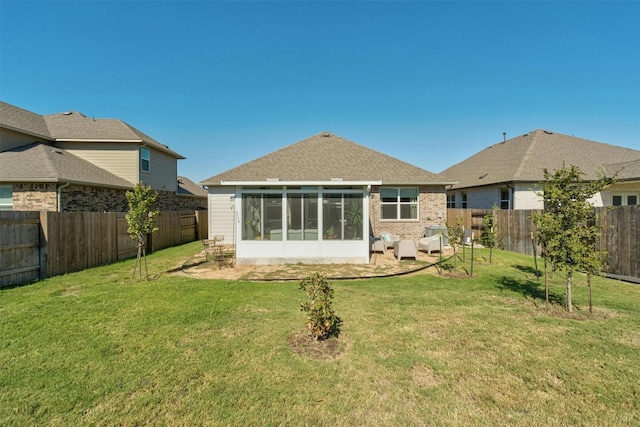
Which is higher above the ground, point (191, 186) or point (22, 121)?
point (22, 121)

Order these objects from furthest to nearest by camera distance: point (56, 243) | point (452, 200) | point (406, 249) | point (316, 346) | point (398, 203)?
1. point (452, 200)
2. point (398, 203)
3. point (406, 249)
4. point (56, 243)
5. point (316, 346)

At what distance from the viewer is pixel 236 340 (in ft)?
14.1

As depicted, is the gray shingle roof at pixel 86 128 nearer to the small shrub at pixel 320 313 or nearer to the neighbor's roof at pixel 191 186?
the neighbor's roof at pixel 191 186

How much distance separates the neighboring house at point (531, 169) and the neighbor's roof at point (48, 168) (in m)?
19.5

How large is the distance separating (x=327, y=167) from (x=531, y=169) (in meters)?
11.5

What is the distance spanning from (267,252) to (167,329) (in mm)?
5458

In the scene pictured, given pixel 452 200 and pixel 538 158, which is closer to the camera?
pixel 538 158

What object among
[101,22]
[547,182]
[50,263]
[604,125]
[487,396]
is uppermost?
[101,22]

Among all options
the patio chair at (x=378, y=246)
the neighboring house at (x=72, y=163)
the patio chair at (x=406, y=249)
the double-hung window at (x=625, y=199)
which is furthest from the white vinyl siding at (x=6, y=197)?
the double-hung window at (x=625, y=199)

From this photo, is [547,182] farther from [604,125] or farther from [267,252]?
[604,125]

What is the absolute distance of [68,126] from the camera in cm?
1606

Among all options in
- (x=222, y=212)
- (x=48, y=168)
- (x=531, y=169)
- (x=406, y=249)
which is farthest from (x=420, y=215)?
(x=48, y=168)

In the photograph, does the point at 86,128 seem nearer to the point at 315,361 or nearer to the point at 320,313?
the point at 320,313

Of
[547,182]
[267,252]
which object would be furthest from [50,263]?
[547,182]
